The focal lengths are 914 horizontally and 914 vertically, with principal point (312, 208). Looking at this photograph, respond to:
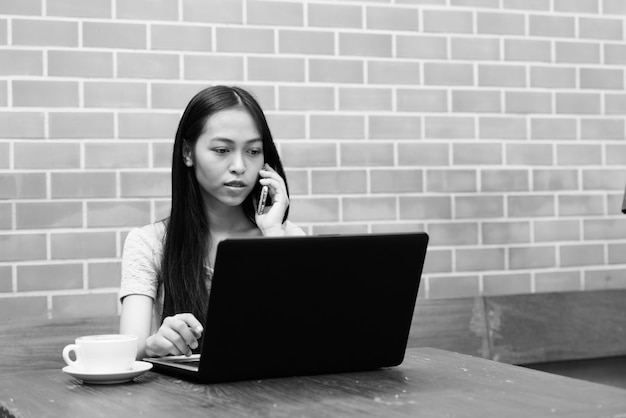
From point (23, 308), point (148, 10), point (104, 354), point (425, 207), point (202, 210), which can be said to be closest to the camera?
point (104, 354)

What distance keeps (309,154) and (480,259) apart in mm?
713

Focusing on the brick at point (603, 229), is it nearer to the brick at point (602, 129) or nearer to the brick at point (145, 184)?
the brick at point (602, 129)

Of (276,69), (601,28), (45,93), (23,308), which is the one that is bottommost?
(23,308)

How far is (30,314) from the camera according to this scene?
104 inches

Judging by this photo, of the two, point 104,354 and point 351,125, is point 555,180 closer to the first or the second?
point 351,125

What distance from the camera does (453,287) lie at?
309cm

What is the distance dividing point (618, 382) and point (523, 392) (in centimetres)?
216

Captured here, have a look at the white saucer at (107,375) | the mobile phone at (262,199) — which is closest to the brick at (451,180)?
the mobile phone at (262,199)

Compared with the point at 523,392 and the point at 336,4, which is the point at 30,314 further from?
the point at 523,392

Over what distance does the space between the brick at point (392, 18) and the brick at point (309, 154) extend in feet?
1.41

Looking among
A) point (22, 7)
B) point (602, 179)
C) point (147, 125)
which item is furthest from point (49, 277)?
point (602, 179)

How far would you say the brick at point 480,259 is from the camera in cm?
311

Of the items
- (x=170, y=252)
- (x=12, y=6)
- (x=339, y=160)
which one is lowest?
(x=170, y=252)

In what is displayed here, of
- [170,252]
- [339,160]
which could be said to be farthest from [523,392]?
[339,160]
